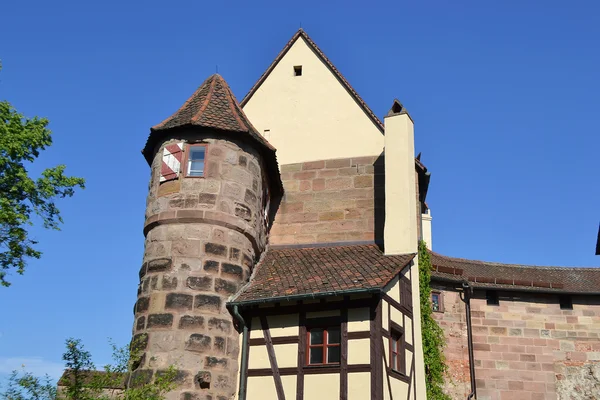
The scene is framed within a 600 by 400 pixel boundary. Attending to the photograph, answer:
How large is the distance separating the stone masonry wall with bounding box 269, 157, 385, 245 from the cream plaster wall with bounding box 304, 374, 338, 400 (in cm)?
425

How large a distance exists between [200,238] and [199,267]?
0.59 meters

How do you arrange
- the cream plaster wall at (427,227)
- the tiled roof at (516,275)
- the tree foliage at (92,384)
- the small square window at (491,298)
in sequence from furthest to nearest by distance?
1. the cream plaster wall at (427,227)
2. the small square window at (491,298)
3. the tiled roof at (516,275)
4. the tree foliage at (92,384)

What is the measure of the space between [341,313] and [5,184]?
937cm

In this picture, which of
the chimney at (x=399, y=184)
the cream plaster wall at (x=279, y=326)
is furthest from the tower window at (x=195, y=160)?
the chimney at (x=399, y=184)

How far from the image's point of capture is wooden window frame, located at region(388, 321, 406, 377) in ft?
43.5

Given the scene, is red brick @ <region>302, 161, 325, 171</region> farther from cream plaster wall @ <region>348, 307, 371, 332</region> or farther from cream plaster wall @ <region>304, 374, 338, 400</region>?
cream plaster wall @ <region>304, 374, 338, 400</region>

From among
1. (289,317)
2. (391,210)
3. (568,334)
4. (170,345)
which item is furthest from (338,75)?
(568,334)

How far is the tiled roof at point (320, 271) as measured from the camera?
13.0 m

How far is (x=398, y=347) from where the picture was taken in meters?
13.7

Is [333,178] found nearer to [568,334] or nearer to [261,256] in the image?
[261,256]

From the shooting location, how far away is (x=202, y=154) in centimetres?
1470

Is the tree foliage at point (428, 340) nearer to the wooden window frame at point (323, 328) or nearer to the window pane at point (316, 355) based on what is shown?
the wooden window frame at point (323, 328)

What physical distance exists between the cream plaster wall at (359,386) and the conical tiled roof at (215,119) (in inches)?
216

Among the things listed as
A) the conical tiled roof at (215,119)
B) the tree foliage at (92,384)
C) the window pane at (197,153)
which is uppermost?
the conical tiled roof at (215,119)
